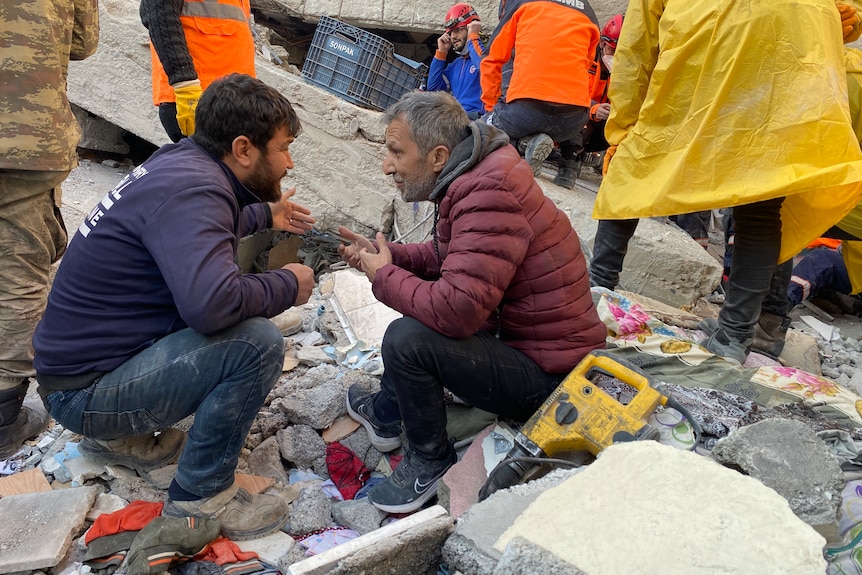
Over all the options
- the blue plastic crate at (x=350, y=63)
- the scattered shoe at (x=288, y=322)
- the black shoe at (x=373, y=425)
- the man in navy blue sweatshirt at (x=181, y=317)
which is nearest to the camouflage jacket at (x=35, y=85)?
the man in navy blue sweatshirt at (x=181, y=317)

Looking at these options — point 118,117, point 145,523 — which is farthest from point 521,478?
point 118,117

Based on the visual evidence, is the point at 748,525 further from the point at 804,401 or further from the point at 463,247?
the point at 804,401

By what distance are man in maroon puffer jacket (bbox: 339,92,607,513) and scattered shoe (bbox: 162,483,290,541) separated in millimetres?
394

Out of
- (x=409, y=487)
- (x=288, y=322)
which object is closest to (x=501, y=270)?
(x=409, y=487)

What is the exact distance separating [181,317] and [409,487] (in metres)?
1.10

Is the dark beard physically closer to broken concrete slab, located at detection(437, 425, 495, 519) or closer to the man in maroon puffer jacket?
the man in maroon puffer jacket

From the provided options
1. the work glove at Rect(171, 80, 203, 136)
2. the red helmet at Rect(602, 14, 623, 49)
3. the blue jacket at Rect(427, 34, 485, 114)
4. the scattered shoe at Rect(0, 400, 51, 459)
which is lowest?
the scattered shoe at Rect(0, 400, 51, 459)

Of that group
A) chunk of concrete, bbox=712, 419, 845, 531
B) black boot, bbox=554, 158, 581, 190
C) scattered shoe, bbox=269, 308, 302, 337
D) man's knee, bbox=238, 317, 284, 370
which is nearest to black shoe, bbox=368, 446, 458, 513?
man's knee, bbox=238, 317, 284, 370

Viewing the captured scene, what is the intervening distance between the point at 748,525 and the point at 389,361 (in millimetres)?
1266

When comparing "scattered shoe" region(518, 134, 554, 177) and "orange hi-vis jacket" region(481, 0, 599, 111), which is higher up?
"orange hi-vis jacket" region(481, 0, 599, 111)

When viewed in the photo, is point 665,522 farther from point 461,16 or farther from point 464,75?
point 461,16

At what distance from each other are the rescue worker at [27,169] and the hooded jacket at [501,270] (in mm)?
1611

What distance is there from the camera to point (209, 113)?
2148 mm

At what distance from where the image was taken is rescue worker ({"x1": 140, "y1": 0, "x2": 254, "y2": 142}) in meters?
3.21
